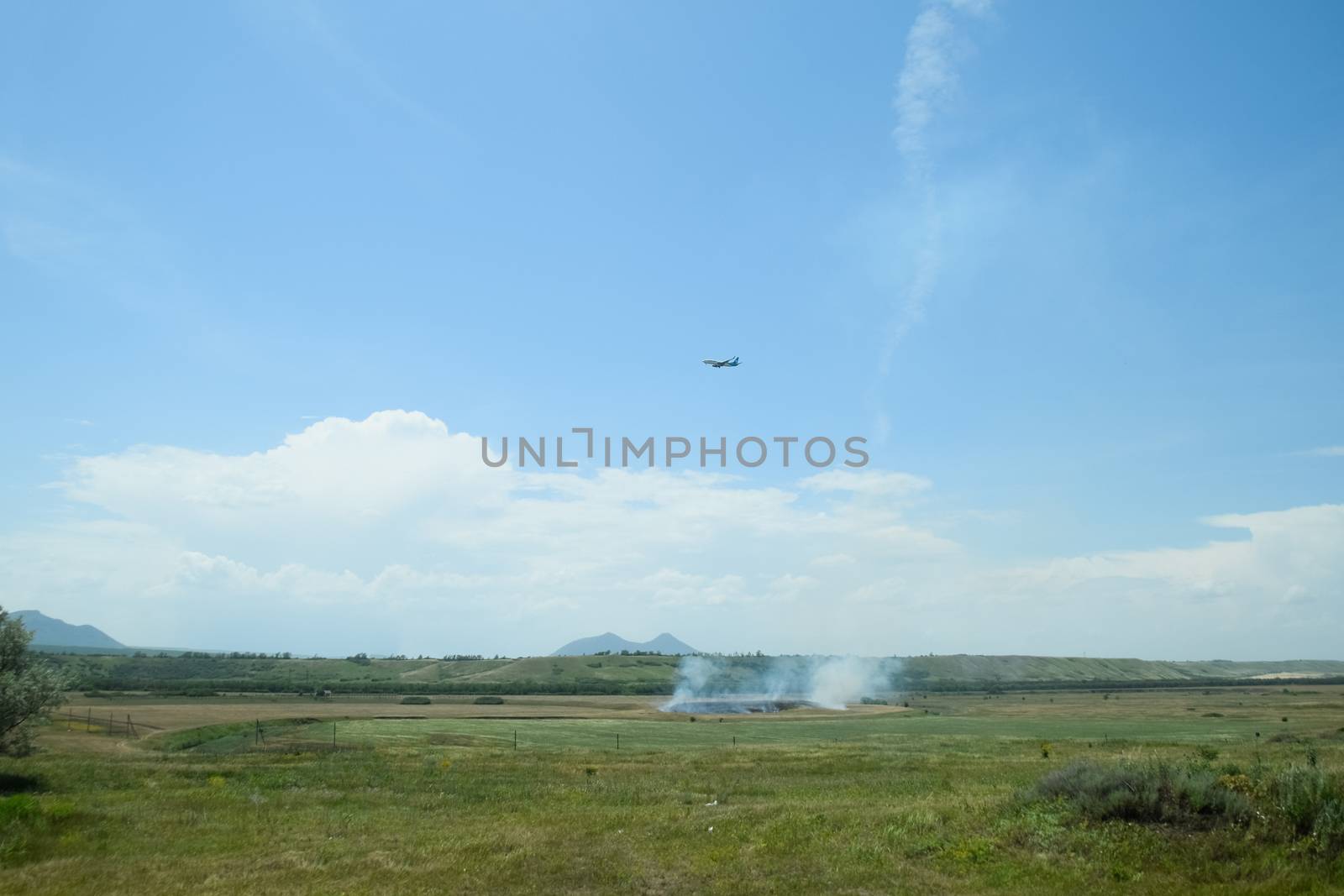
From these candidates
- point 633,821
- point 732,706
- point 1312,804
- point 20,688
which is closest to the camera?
point 1312,804

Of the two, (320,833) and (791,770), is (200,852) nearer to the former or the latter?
(320,833)

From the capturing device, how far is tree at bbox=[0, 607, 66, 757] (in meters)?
34.9

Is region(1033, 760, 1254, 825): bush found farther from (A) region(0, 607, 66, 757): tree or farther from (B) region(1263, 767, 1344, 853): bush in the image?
(A) region(0, 607, 66, 757): tree

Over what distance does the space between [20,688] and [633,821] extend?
2719 centimetres

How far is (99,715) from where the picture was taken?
271 ft

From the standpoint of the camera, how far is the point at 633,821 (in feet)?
84.7

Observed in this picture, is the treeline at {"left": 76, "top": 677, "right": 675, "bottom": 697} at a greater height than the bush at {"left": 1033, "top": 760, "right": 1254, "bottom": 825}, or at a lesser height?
lesser

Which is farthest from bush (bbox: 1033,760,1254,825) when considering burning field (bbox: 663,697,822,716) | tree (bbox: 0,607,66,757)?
burning field (bbox: 663,697,822,716)

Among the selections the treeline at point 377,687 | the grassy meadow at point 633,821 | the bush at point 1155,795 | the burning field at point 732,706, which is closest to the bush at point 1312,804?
the grassy meadow at point 633,821

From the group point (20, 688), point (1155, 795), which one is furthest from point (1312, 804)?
point (20, 688)

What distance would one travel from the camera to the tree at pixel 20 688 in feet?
115

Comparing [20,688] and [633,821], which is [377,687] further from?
[633,821]

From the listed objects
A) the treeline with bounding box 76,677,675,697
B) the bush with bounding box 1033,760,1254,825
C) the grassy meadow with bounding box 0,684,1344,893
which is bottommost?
the treeline with bounding box 76,677,675,697

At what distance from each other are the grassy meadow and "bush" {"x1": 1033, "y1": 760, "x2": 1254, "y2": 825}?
9 centimetres
